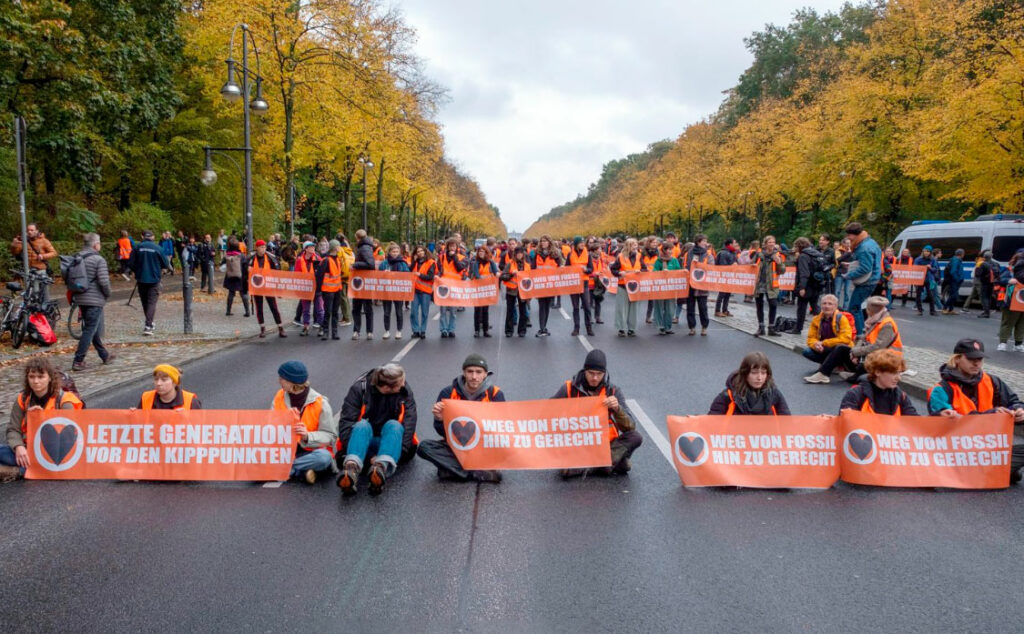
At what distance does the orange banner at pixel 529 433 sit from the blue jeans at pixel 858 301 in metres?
7.13

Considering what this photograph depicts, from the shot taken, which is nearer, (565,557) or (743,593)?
(743,593)

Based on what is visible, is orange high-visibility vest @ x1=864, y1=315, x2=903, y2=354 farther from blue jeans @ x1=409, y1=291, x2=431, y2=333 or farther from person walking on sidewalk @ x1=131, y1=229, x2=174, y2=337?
person walking on sidewalk @ x1=131, y1=229, x2=174, y2=337

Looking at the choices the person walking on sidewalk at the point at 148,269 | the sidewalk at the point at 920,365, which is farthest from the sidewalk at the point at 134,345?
the sidewalk at the point at 920,365

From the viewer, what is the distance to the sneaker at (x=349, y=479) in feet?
18.0

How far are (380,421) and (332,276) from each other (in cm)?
856

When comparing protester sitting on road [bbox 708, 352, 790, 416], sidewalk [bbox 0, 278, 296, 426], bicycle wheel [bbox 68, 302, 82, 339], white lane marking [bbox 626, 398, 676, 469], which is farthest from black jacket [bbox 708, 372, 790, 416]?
bicycle wheel [bbox 68, 302, 82, 339]

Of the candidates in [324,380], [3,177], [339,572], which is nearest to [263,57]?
[3,177]

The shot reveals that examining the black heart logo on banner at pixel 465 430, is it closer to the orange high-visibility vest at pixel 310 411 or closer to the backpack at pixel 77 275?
the orange high-visibility vest at pixel 310 411

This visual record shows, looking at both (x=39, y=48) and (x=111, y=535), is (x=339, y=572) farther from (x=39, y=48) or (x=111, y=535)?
(x=39, y=48)

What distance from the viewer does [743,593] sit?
4.04 metres

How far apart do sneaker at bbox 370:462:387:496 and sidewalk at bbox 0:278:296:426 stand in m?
4.55

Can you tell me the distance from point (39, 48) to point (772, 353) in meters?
14.3

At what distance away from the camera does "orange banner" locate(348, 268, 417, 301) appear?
48.6 feet

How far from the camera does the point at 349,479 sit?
18.0 feet
